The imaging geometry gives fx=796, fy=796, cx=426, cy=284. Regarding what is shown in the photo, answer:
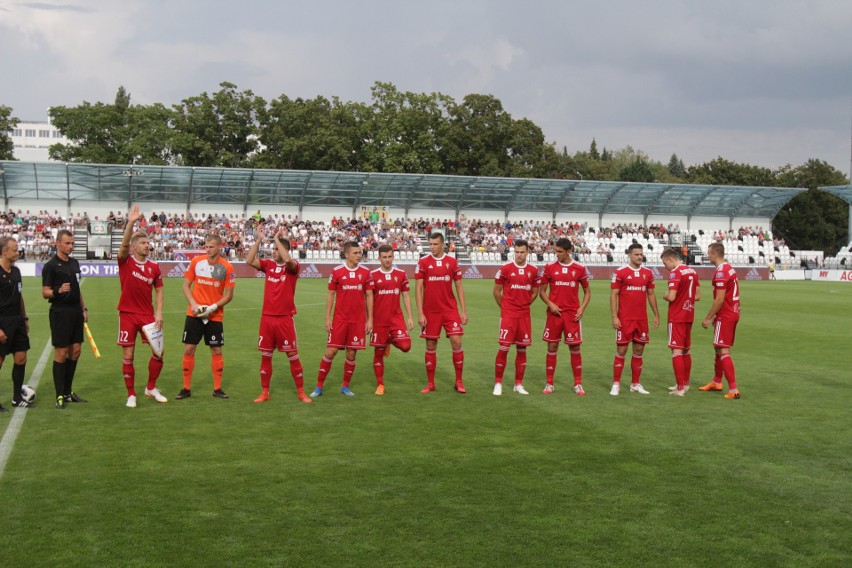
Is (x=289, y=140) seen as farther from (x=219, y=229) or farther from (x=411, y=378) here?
(x=411, y=378)

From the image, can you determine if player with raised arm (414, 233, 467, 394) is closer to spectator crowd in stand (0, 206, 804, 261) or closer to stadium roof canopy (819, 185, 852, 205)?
spectator crowd in stand (0, 206, 804, 261)

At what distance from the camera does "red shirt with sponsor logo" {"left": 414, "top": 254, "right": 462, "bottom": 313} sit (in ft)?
38.6

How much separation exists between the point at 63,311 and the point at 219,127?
211ft

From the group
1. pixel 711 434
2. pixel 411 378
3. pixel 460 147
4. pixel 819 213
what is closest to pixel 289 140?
pixel 460 147

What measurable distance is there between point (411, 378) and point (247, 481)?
6.19 meters

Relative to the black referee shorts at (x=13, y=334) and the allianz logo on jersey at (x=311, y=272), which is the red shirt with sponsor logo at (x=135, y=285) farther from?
the allianz logo on jersey at (x=311, y=272)

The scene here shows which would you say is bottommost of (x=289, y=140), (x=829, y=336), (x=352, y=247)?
(x=829, y=336)

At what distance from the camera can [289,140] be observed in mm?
69812

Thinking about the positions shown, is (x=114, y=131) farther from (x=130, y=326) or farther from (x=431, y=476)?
(x=431, y=476)

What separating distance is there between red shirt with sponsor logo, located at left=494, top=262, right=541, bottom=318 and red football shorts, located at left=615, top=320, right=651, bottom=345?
4.87 ft

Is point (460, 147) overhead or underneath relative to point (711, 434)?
overhead

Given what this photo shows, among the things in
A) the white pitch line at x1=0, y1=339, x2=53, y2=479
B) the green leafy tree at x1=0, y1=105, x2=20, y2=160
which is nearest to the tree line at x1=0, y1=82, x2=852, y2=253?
the green leafy tree at x1=0, y1=105, x2=20, y2=160

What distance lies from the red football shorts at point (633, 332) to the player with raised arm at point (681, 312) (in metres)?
0.46

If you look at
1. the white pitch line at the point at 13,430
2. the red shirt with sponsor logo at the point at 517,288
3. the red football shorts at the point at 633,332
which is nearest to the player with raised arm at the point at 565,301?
the red shirt with sponsor logo at the point at 517,288
